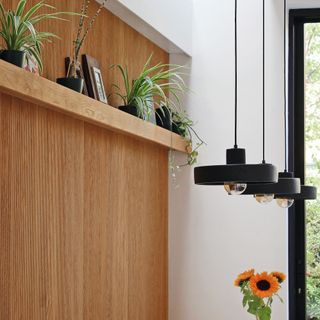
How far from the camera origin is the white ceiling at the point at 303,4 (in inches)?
172

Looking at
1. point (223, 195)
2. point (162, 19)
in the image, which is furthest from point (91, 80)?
point (223, 195)

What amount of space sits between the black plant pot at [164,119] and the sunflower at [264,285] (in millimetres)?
1016

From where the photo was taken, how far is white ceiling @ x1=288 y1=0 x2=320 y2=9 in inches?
172

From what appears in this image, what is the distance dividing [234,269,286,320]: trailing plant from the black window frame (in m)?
1.02

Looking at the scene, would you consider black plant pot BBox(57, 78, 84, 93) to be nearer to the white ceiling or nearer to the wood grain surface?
the wood grain surface

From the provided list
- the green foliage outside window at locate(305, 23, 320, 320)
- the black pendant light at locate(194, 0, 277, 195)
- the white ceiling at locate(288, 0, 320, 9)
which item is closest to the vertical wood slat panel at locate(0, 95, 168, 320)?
the black pendant light at locate(194, 0, 277, 195)

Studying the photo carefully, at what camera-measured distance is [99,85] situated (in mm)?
3172

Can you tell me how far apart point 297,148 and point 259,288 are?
1379 millimetres

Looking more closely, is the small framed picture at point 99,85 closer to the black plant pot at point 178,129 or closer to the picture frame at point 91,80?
the picture frame at point 91,80

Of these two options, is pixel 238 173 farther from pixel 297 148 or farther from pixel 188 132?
pixel 297 148

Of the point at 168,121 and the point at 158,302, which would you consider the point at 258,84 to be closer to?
the point at 168,121

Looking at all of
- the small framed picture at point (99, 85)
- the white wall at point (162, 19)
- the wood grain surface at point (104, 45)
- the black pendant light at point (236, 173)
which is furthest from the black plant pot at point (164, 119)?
the black pendant light at point (236, 173)

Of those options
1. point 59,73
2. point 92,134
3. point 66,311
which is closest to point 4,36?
point 59,73

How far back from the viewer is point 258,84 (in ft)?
14.0
